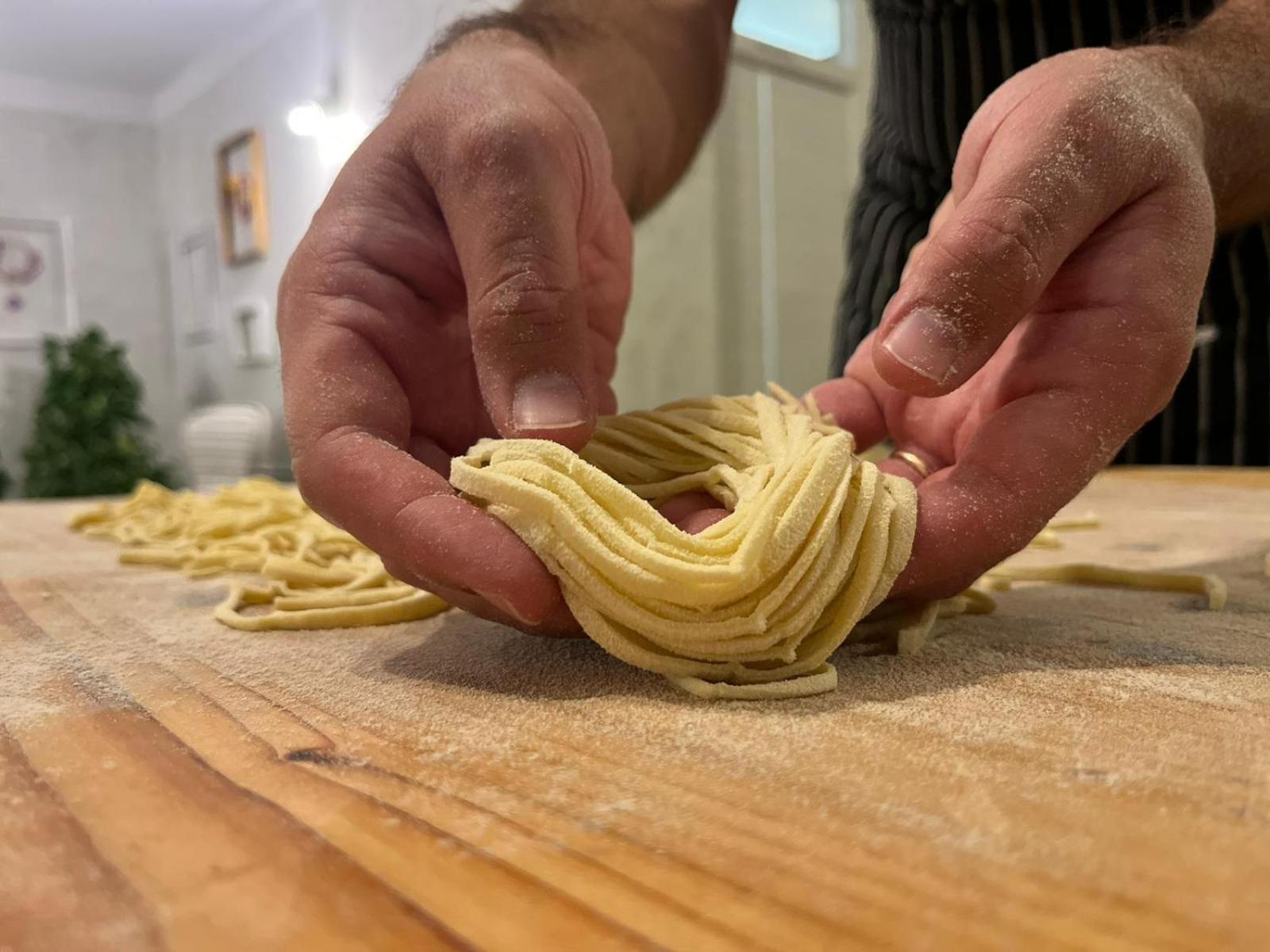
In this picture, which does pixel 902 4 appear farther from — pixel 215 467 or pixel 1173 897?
pixel 215 467

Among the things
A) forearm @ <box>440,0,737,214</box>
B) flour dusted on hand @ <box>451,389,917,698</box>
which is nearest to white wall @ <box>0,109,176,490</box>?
forearm @ <box>440,0,737,214</box>

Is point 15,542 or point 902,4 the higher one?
point 902,4

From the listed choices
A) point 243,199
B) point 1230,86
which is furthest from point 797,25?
point 1230,86

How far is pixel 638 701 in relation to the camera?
56 cm

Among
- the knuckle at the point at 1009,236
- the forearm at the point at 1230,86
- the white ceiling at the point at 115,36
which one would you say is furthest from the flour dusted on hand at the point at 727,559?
the white ceiling at the point at 115,36

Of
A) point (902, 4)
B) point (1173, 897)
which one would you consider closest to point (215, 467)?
point (902, 4)

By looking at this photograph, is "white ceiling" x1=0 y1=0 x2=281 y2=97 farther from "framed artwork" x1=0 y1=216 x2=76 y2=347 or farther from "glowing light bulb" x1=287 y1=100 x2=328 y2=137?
"glowing light bulb" x1=287 y1=100 x2=328 y2=137

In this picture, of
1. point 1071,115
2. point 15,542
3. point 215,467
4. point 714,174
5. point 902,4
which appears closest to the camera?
point 1071,115

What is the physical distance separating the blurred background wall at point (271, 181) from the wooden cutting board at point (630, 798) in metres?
1.69

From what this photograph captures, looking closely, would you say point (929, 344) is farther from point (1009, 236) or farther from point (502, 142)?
point (502, 142)

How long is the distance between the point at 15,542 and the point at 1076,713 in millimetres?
1479

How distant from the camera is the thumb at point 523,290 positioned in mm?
646

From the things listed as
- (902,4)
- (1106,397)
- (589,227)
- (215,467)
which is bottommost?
(215,467)

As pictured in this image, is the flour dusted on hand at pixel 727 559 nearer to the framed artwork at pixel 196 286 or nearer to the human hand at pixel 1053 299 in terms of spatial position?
the human hand at pixel 1053 299
